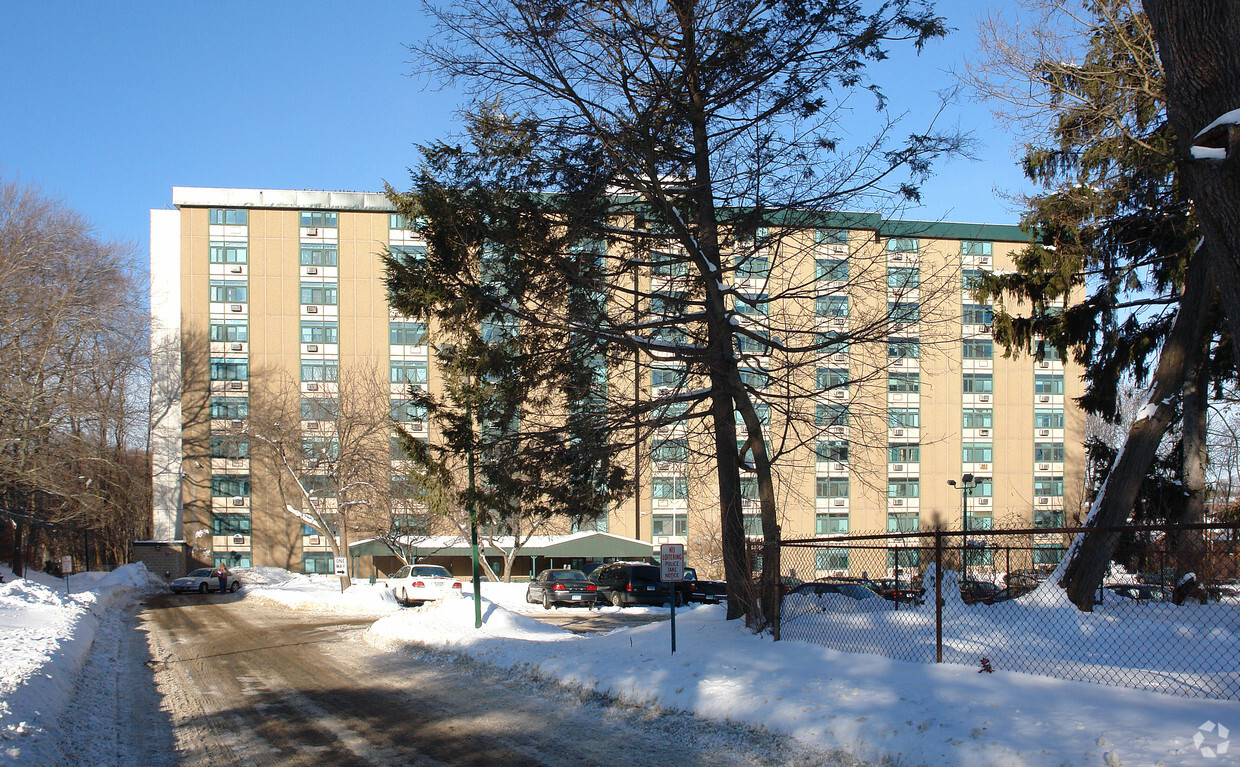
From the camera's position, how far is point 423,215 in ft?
51.1

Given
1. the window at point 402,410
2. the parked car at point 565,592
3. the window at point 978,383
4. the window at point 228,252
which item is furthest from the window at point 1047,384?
the window at point 228,252

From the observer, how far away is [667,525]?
51.6 meters

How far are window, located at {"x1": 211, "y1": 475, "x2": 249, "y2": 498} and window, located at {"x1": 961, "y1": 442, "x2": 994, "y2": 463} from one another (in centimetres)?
4425

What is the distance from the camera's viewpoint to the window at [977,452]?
48781 mm

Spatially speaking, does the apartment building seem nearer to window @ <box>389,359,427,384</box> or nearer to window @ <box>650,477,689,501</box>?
window @ <box>389,359,427,384</box>

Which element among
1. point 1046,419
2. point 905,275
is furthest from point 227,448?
point 1046,419

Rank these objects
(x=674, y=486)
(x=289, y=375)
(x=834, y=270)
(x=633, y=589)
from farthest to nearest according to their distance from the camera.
Result: (x=289, y=375), (x=633, y=589), (x=674, y=486), (x=834, y=270)

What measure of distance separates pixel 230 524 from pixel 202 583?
14641 millimetres

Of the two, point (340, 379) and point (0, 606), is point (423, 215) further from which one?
point (340, 379)

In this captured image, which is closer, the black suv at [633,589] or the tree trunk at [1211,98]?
the tree trunk at [1211,98]

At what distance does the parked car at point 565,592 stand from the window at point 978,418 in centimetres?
2734

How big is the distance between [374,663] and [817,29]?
13451 millimetres

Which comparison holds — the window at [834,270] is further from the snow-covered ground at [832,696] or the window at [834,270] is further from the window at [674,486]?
the snow-covered ground at [832,696]

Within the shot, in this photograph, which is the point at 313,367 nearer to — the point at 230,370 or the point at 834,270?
the point at 230,370
